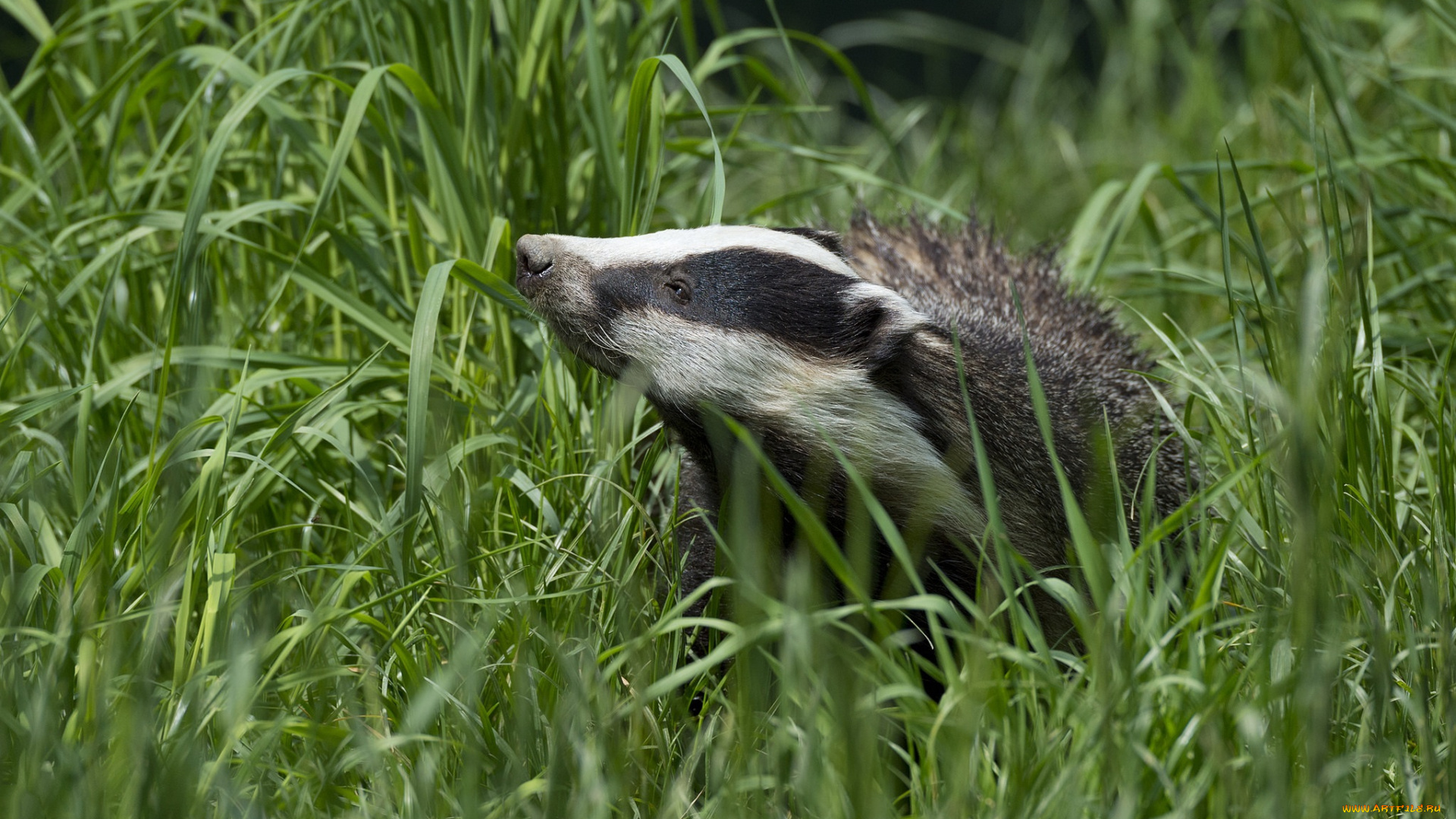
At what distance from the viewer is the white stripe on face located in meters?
2.59

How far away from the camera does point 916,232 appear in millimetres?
3896

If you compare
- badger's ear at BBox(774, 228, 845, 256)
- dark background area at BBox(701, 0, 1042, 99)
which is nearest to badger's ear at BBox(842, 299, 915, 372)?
badger's ear at BBox(774, 228, 845, 256)

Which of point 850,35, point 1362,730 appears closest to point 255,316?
point 1362,730

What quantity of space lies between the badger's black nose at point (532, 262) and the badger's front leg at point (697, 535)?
19.8 inches

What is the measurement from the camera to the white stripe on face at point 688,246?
8.50 feet

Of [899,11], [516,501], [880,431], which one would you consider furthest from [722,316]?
[899,11]

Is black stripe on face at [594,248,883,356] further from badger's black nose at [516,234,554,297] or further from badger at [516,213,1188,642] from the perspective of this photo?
badger's black nose at [516,234,554,297]

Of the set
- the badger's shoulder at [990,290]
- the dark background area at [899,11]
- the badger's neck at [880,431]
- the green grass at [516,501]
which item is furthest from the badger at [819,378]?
the dark background area at [899,11]

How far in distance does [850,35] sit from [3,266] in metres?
4.44

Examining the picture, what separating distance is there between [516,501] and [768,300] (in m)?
0.65

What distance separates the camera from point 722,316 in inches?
99.7

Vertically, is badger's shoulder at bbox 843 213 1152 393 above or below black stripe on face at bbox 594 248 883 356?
below

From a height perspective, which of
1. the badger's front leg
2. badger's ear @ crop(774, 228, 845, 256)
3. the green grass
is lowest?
the badger's front leg

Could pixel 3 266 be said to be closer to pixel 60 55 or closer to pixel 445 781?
pixel 60 55
